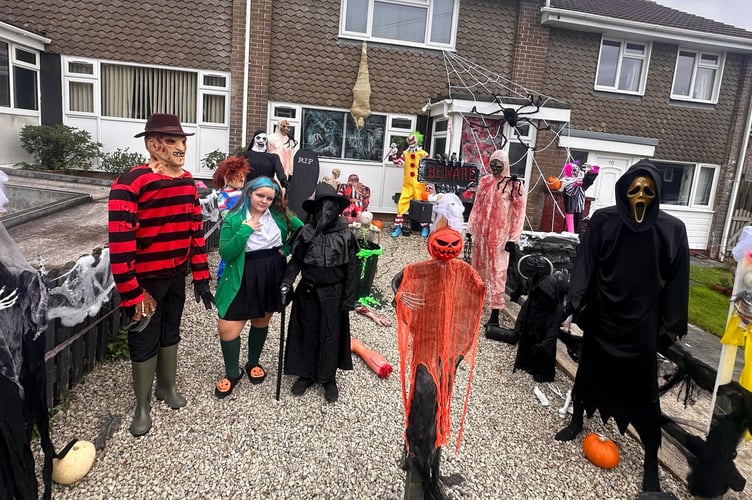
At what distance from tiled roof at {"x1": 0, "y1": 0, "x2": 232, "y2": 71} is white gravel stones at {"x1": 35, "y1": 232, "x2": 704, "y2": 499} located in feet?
27.9

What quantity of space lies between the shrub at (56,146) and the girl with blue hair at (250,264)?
8.31 metres

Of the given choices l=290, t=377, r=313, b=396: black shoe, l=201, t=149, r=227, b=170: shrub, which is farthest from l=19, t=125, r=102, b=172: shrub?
l=290, t=377, r=313, b=396: black shoe

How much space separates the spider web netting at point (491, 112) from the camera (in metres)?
10.1

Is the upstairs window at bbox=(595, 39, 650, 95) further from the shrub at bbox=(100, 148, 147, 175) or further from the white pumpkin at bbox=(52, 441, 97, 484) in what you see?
the white pumpkin at bbox=(52, 441, 97, 484)

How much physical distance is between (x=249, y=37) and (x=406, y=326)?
9898 mm

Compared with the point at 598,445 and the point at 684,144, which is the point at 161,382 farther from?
the point at 684,144

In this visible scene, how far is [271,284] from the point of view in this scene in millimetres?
3629

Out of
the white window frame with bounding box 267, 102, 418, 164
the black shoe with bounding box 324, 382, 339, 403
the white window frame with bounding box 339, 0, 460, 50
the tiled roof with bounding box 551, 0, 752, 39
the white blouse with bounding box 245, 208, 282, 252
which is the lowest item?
the black shoe with bounding box 324, 382, 339, 403

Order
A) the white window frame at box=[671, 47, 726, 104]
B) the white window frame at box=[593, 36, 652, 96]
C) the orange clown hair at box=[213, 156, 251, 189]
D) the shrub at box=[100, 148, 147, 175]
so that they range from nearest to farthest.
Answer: the orange clown hair at box=[213, 156, 251, 189], the shrub at box=[100, 148, 147, 175], the white window frame at box=[593, 36, 652, 96], the white window frame at box=[671, 47, 726, 104]

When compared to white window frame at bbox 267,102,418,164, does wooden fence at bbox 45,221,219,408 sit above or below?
below

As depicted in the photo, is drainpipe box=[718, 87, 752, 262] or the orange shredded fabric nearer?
the orange shredded fabric

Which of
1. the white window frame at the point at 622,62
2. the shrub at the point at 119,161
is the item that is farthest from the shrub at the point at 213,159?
the white window frame at the point at 622,62

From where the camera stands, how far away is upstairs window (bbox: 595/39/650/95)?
40.3ft

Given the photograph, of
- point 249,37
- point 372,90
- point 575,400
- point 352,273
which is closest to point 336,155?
point 372,90
